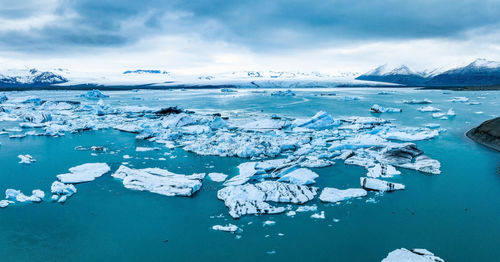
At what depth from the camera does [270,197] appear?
21.3ft

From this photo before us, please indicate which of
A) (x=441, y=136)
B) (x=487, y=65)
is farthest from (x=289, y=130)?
(x=487, y=65)

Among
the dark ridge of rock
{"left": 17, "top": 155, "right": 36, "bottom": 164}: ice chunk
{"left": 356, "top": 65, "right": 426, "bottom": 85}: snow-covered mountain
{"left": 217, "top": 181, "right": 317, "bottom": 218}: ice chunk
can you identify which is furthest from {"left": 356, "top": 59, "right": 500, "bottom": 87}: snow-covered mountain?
{"left": 17, "top": 155, "right": 36, "bottom": 164}: ice chunk

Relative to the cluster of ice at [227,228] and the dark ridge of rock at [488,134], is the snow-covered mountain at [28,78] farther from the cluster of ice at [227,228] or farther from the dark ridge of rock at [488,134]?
the cluster of ice at [227,228]

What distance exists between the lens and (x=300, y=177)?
745cm

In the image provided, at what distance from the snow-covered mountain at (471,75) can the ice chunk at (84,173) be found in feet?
300

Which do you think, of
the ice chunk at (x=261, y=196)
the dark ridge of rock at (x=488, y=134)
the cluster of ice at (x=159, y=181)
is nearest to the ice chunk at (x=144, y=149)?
the cluster of ice at (x=159, y=181)

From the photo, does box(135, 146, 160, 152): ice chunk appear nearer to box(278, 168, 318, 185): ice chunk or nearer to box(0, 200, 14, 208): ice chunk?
box(0, 200, 14, 208): ice chunk

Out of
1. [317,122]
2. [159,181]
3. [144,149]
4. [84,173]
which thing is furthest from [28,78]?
[159,181]

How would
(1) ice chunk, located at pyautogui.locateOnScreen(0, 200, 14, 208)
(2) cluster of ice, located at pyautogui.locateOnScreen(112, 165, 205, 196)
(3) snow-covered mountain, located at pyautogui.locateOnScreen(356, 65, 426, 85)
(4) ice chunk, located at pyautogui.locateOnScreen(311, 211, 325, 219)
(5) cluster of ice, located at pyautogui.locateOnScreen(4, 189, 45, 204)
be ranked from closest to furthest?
(4) ice chunk, located at pyautogui.locateOnScreen(311, 211, 325, 219) → (1) ice chunk, located at pyautogui.locateOnScreen(0, 200, 14, 208) → (5) cluster of ice, located at pyautogui.locateOnScreen(4, 189, 45, 204) → (2) cluster of ice, located at pyautogui.locateOnScreen(112, 165, 205, 196) → (3) snow-covered mountain, located at pyautogui.locateOnScreen(356, 65, 426, 85)

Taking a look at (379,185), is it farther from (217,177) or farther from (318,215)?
(217,177)

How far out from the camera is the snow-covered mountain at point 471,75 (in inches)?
3169

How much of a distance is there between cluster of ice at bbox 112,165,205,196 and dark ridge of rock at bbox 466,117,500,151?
9968 millimetres

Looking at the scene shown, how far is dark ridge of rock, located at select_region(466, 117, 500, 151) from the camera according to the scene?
11.2 m

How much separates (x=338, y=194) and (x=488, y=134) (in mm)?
8594
